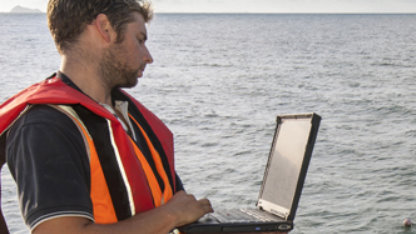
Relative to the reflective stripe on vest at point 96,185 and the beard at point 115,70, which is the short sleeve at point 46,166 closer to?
the reflective stripe on vest at point 96,185

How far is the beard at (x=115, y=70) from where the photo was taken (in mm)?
2480

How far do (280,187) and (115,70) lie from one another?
3.07 feet

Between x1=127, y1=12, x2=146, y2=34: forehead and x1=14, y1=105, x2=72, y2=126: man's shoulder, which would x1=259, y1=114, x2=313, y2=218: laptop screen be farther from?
x1=14, y1=105, x2=72, y2=126: man's shoulder

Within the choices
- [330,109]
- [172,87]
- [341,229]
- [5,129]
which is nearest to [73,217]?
[5,129]

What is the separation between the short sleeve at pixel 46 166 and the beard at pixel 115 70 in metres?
0.38

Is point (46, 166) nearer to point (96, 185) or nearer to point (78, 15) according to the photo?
point (96, 185)

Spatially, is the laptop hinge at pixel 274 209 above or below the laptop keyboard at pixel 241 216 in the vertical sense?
above

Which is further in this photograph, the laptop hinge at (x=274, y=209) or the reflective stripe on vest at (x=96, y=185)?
the laptop hinge at (x=274, y=209)

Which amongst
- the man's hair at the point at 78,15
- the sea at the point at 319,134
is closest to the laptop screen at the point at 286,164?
the man's hair at the point at 78,15

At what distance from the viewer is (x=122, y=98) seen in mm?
2816

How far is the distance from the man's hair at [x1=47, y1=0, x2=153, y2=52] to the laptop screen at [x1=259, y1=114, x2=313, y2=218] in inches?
33.5

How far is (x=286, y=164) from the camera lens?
9.69ft

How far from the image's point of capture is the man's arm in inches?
80.2

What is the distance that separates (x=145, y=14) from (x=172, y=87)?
2284 cm
